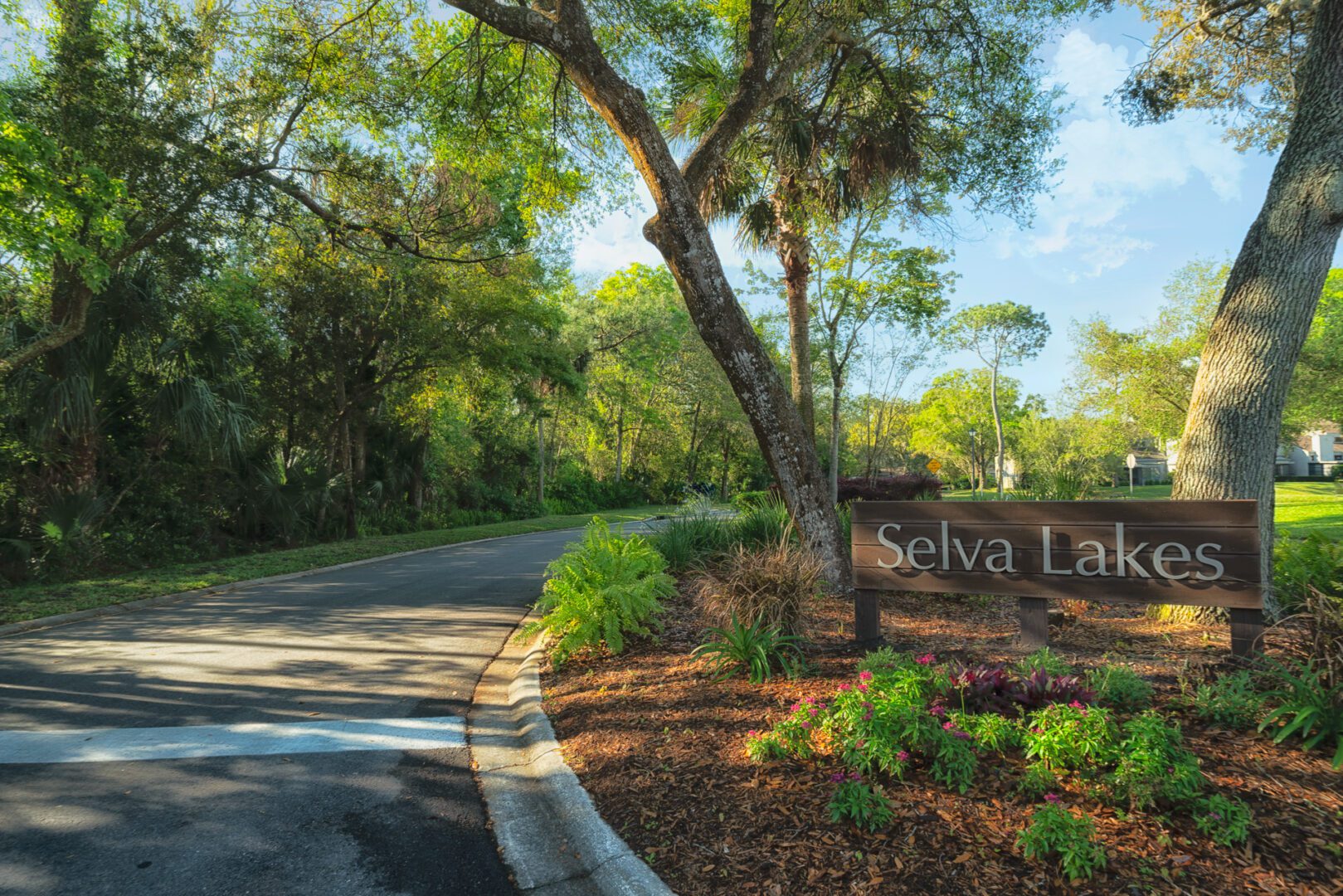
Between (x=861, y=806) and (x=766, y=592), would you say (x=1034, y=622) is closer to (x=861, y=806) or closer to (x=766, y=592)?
(x=766, y=592)

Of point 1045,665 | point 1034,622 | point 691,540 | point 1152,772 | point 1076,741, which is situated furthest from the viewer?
point 691,540

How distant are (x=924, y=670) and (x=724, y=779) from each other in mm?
1264

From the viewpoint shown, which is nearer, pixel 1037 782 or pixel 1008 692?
pixel 1037 782

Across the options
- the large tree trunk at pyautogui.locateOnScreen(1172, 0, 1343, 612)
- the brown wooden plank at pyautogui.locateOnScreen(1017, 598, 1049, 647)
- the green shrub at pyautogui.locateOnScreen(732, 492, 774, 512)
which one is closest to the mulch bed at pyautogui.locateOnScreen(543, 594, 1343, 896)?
the brown wooden plank at pyautogui.locateOnScreen(1017, 598, 1049, 647)

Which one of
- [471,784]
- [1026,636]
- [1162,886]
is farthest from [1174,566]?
[471,784]

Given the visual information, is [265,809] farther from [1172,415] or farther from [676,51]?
[1172,415]

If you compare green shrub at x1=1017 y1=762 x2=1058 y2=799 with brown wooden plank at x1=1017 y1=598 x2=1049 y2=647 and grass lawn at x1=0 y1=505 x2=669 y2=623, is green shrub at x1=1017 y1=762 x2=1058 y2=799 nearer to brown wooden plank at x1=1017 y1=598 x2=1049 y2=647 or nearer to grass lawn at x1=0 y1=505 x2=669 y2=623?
brown wooden plank at x1=1017 y1=598 x2=1049 y2=647

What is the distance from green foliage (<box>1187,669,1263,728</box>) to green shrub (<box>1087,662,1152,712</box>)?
0.72 feet

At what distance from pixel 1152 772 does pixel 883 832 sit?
3.55 ft

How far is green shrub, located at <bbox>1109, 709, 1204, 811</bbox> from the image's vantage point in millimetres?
2766

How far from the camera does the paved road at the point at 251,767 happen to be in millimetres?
2951

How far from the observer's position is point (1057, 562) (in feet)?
14.6

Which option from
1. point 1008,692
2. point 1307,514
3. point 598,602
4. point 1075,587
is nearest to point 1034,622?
point 1075,587

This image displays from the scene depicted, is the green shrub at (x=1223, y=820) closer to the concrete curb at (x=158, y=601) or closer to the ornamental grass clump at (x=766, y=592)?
the ornamental grass clump at (x=766, y=592)
